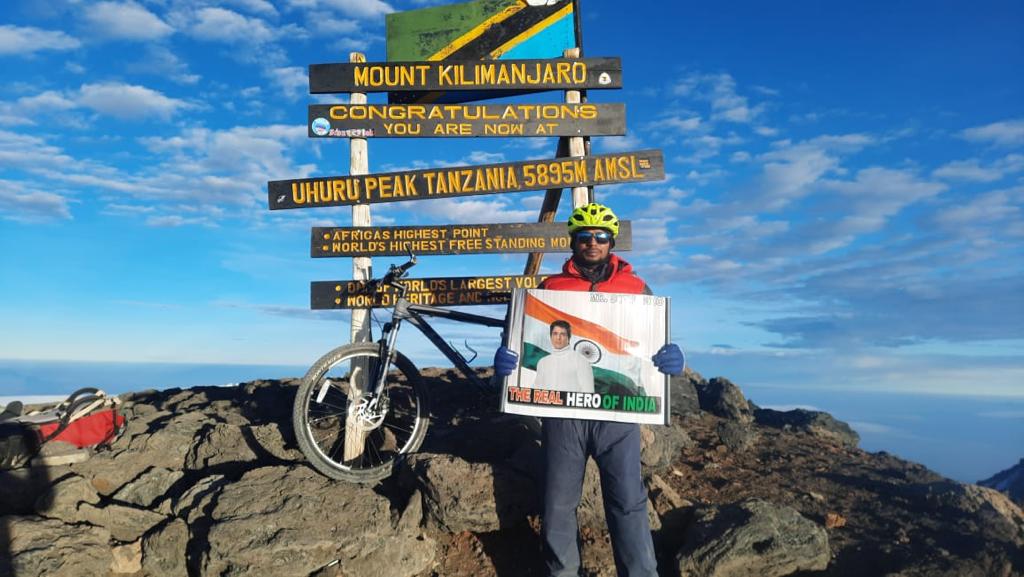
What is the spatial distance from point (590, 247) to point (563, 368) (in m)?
1.12

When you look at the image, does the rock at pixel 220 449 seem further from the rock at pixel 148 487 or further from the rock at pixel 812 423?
the rock at pixel 812 423

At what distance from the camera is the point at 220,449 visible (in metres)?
7.16

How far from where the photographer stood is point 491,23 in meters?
8.55

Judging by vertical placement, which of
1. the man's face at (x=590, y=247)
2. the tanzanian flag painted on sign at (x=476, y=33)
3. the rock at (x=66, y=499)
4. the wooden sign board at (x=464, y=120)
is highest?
the tanzanian flag painted on sign at (x=476, y=33)

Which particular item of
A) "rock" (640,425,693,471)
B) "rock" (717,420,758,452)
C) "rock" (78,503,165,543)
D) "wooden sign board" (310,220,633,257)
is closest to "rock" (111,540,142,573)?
"rock" (78,503,165,543)

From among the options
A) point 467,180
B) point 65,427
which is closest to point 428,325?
point 467,180

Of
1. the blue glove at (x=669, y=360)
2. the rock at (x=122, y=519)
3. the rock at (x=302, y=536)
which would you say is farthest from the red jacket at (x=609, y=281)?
the rock at (x=122, y=519)

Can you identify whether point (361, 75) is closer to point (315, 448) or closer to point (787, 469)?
point (315, 448)

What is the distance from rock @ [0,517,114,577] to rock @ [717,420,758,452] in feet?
22.9

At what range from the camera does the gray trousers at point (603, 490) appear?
512 cm

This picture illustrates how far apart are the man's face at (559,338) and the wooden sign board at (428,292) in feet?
8.24

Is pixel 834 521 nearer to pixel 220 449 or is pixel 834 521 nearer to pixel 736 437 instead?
pixel 736 437

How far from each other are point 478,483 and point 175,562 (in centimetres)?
275

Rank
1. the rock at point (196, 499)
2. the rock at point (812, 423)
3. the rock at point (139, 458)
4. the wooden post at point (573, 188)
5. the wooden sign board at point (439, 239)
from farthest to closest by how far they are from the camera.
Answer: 1. the rock at point (812, 423)
2. the wooden post at point (573, 188)
3. the wooden sign board at point (439, 239)
4. the rock at point (139, 458)
5. the rock at point (196, 499)
